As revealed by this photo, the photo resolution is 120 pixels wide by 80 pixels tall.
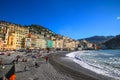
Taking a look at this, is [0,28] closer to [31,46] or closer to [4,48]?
[4,48]

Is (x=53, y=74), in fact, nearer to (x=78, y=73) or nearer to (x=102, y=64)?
(x=78, y=73)

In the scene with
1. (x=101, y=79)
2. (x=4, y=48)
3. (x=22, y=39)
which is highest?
(x=22, y=39)

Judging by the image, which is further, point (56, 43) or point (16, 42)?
point (56, 43)

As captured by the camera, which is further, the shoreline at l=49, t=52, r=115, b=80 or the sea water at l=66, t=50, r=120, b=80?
the sea water at l=66, t=50, r=120, b=80

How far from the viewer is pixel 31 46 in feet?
389

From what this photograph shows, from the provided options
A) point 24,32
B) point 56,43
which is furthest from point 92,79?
point 56,43

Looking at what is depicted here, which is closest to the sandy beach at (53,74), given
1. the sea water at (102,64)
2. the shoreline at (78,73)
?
the shoreline at (78,73)

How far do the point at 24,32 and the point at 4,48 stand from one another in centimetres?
3604

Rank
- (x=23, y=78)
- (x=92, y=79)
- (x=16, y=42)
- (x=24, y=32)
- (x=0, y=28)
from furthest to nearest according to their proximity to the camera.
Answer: (x=24, y=32) → (x=16, y=42) → (x=0, y=28) → (x=92, y=79) → (x=23, y=78)

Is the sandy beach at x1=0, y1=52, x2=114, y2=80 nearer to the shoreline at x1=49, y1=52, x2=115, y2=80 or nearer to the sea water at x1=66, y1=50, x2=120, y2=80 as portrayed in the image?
the shoreline at x1=49, y1=52, x2=115, y2=80

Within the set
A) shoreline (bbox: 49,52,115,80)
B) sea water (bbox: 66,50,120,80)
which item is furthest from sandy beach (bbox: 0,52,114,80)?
sea water (bbox: 66,50,120,80)

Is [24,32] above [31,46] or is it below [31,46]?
above

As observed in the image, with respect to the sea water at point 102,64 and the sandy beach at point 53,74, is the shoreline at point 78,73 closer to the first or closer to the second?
the sandy beach at point 53,74


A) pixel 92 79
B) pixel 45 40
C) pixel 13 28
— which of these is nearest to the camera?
pixel 92 79
